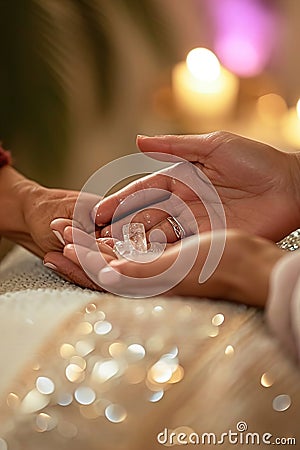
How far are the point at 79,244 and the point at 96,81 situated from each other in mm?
1173

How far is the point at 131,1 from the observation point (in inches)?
66.1

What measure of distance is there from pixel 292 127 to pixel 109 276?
5.20 ft

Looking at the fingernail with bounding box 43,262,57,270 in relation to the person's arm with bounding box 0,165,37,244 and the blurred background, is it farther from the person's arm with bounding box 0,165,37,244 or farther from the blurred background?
the blurred background

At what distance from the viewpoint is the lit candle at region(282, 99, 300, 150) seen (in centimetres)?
216

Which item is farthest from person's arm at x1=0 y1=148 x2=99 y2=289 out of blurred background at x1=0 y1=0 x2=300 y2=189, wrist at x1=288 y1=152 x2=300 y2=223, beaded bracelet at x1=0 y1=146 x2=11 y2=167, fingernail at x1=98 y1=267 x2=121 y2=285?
blurred background at x1=0 y1=0 x2=300 y2=189

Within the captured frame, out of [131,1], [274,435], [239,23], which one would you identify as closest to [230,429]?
[274,435]

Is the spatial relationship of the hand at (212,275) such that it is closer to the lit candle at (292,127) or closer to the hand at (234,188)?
the hand at (234,188)

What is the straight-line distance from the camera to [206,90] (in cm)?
221

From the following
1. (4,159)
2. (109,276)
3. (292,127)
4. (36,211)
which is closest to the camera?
(109,276)

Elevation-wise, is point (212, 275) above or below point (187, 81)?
above

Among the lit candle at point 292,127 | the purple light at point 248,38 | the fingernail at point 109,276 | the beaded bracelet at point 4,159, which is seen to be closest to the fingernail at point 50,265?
the fingernail at point 109,276

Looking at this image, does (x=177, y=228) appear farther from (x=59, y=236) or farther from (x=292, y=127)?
(x=292, y=127)

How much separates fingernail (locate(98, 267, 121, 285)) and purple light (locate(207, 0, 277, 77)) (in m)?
1.62

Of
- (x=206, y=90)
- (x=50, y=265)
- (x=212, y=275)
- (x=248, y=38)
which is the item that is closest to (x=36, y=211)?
(x=50, y=265)
